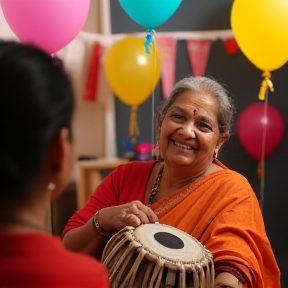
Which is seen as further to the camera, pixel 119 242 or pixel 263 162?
pixel 263 162

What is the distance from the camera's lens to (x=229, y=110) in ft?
5.99

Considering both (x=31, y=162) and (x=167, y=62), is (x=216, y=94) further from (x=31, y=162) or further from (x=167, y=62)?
(x=167, y=62)

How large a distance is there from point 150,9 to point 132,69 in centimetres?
65

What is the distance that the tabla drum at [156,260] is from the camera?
132 centimetres

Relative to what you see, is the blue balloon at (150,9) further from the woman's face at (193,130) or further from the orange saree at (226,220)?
the orange saree at (226,220)

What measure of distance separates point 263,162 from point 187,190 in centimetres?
169

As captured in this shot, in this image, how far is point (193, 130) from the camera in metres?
1.75

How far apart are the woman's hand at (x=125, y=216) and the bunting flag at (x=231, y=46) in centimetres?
209

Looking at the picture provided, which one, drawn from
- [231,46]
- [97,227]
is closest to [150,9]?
[231,46]

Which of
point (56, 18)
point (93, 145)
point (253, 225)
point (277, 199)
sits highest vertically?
point (56, 18)

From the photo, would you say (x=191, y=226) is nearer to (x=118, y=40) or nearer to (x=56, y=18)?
(x=56, y=18)

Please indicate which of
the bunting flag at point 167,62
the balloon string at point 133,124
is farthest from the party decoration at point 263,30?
the balloon string at point 133,124

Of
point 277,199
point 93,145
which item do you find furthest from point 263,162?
point 93,145

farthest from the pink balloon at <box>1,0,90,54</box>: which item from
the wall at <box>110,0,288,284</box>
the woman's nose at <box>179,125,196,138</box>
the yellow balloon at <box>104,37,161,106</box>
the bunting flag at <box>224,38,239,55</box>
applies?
the bunting flag at <box>224,38,239,55</box>
